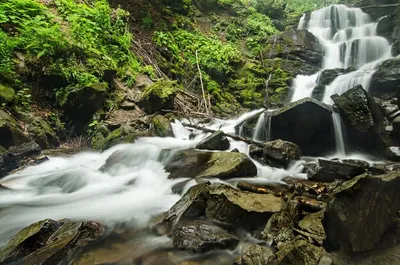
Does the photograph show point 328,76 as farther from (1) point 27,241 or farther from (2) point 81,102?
(1) point 27,241

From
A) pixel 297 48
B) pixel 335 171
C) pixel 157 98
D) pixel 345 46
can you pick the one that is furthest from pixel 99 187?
pixel 345 46

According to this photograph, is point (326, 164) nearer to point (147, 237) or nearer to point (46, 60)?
point (147, 237)

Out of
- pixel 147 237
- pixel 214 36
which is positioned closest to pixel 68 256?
pixel 147 237

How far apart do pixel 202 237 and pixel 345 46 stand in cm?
1498

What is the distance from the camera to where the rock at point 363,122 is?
731cm

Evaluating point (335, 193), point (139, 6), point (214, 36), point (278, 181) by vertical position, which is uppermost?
point (139, 6)

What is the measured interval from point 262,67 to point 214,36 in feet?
11.2

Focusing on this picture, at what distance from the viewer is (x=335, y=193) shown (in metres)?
3.18

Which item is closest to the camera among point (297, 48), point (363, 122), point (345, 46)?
point (363, 122)

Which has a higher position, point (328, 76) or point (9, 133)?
point (328, 76)

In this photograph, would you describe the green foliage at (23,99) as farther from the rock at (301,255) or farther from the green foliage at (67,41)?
the rock at (301,255)

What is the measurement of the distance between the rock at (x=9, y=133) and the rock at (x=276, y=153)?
529 cm

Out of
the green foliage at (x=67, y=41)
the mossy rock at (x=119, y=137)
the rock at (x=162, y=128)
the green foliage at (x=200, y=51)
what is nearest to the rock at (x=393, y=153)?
the rock at (x=162, y=128)

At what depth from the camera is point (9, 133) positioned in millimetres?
5848
